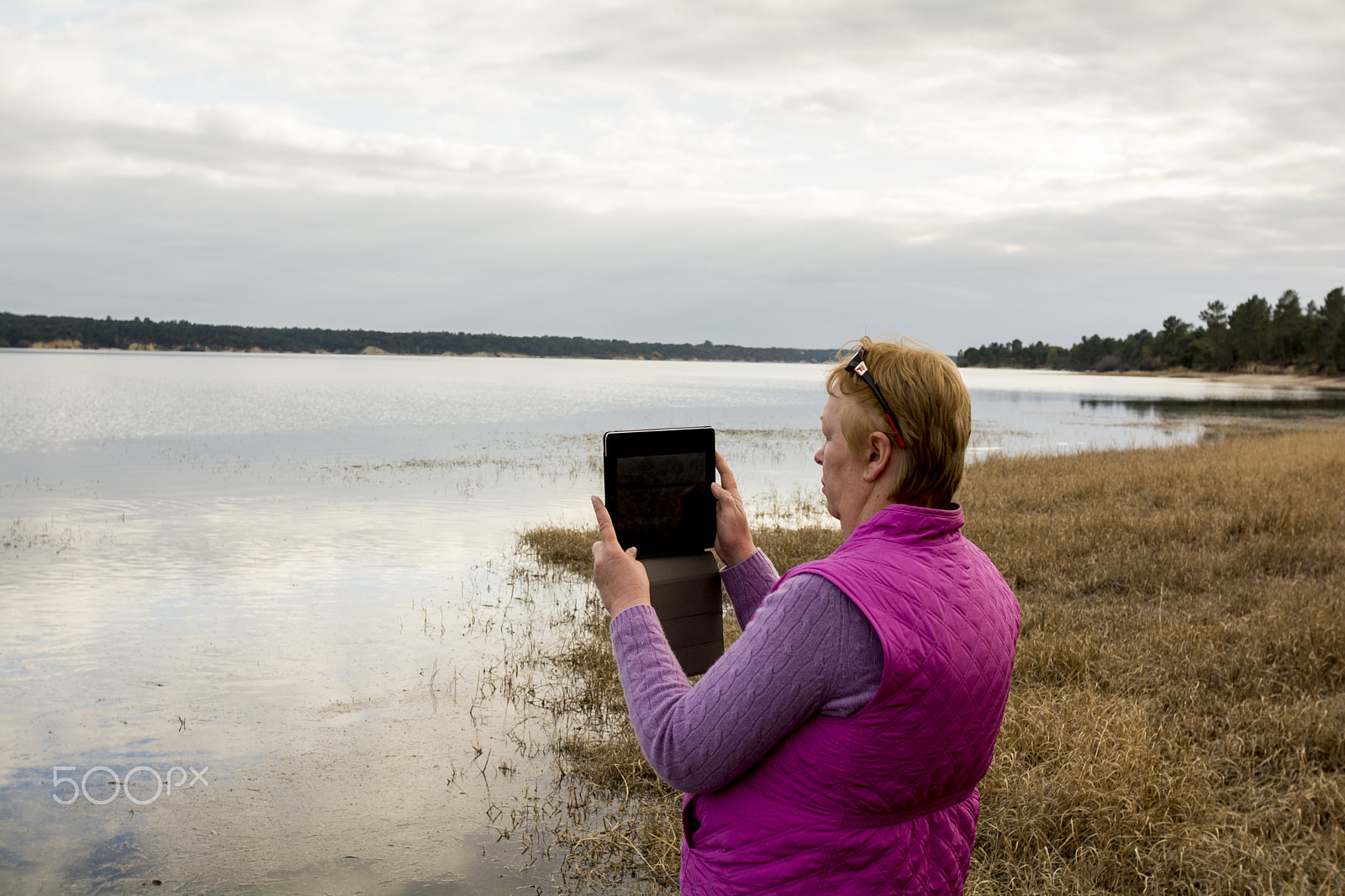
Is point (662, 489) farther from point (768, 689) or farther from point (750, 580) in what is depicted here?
point (768, 689)

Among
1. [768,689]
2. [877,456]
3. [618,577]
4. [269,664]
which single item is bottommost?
[269,664]

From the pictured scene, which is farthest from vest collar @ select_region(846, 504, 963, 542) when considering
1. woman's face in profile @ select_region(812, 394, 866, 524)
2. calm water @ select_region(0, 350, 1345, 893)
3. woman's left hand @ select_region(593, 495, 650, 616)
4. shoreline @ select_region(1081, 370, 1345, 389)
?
shoreline @ select_region(1081, 370, 1345, 389)

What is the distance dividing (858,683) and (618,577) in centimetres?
58

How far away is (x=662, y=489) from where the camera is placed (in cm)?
223

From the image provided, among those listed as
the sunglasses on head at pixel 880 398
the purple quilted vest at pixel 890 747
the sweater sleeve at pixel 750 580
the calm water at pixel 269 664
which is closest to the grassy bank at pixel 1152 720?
the calm water at pixel 269 664

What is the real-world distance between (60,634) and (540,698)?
581 centimetres

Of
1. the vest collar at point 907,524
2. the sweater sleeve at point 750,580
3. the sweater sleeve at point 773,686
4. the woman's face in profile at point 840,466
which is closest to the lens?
the sweater sleeve at point 773,686

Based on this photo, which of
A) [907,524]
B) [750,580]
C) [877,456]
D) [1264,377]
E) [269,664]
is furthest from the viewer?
[1264,377]

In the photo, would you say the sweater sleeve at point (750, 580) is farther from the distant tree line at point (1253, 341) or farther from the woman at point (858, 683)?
the distant tree line at point (1253, 341)

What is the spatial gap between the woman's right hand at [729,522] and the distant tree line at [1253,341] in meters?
113

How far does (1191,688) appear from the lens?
21.1 feet

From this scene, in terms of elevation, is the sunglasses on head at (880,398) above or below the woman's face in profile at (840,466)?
above

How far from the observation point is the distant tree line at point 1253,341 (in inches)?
3984

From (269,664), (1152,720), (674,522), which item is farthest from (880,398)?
(269,664)
